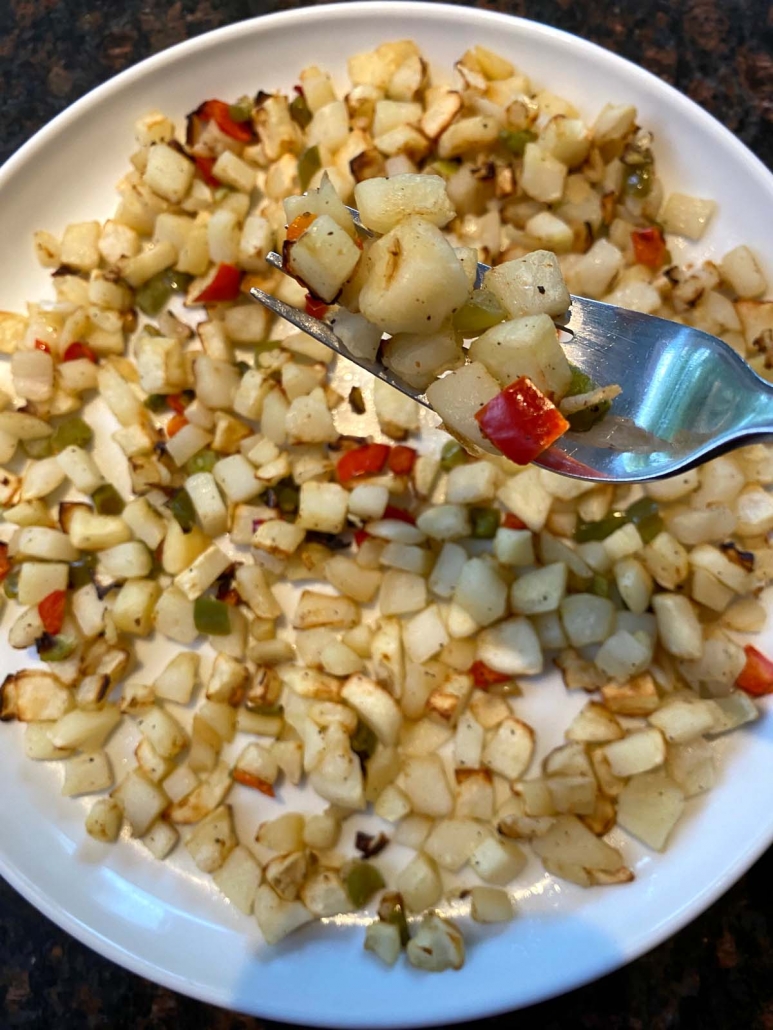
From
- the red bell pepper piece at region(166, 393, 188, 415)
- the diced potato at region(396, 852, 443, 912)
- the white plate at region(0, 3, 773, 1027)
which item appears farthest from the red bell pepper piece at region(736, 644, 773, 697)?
the red bell pepper piece at region(166, 393, 188, 415)

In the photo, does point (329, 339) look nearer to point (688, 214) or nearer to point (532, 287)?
point (532, 287)

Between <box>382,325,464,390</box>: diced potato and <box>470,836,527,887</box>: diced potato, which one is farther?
<box>470,836,527,887</box>: diced potato

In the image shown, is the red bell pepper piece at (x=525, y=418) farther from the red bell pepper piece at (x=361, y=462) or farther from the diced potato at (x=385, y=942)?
the diced potato at (x=385, y=942)

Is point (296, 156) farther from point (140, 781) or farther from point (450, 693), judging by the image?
point (140, 781)

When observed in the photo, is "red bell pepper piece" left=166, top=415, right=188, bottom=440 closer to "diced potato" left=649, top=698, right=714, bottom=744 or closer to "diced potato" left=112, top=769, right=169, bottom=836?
"diced potato" left=112, top=769, right=169, bottom=836

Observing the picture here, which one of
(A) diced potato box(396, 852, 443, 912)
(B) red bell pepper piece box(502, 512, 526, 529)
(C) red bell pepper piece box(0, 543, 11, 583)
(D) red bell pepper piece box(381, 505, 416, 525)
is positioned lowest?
(A) diced potato box(396, 852, 443, 912)

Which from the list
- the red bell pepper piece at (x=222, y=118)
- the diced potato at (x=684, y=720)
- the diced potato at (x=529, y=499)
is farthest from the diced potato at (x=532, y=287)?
the red bell pepper piece at (x=222, y=118)
